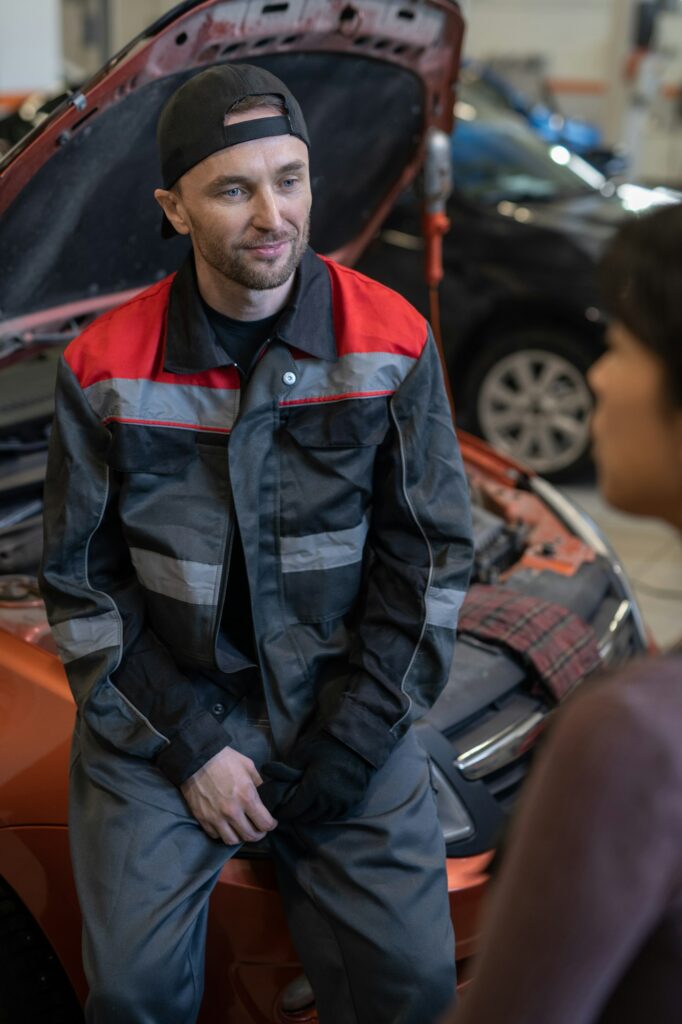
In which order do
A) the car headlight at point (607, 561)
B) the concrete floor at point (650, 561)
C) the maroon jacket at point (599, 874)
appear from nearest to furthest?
the maroon jacket at point (599, 874) < the car headlight at point (607, 561) < the concrete floor at point (650, 561)

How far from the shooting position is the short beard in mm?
1669

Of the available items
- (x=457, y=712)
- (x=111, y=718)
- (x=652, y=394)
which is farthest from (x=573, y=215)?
(x=652, y=394)

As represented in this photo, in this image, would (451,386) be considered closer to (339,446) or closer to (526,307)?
(526,307)

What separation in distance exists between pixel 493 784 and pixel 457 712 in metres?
0.13

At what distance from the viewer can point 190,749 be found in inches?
65.9

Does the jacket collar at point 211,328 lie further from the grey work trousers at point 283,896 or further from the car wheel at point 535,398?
the car wheel at point 535,398

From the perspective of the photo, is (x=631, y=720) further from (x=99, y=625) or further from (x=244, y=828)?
(x=99, y=625)

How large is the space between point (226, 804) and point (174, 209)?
85 cm

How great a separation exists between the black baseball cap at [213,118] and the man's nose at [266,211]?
0.08 m

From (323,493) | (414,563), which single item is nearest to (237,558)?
(323,493)

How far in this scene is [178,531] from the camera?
169cm

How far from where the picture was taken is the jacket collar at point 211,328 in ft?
5.48

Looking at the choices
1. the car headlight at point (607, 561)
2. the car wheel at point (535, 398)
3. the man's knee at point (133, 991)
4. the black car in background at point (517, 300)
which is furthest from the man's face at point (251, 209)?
the car wheel at point (535, 398)

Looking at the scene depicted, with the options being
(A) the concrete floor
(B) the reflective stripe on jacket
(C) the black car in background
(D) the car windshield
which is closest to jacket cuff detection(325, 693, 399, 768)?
(B) the reflective stripe on jacket
